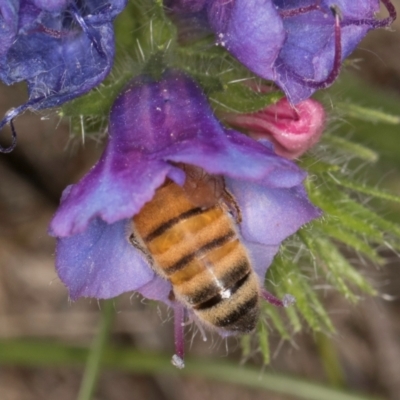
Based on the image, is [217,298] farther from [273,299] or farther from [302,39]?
[302,39]

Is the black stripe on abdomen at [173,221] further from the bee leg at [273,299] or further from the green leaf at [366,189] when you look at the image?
the green leaf at [366,189]

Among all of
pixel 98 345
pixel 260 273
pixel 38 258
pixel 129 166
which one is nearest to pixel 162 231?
pixel 129 166

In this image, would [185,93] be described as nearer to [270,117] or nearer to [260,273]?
→ [270,117]

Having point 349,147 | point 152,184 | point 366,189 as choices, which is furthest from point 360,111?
point 152,184

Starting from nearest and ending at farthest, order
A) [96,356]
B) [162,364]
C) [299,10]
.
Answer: [299,10] → [96,356] → [162,364]

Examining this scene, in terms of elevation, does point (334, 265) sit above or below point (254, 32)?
below

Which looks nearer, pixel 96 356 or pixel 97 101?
pixel 97 101
